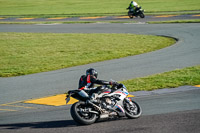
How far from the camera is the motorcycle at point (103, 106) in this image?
364 inches

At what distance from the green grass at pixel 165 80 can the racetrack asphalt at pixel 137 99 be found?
2.53 feet

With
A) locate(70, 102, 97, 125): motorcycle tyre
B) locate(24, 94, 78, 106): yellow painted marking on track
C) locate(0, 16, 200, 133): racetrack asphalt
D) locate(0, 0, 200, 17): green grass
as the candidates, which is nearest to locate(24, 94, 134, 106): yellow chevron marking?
locate(24, 94, 78, 106): yellow painted marking on track

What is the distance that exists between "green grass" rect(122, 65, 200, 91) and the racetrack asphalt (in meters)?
0.77

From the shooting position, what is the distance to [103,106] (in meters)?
9.60

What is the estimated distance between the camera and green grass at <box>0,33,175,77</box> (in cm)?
1938

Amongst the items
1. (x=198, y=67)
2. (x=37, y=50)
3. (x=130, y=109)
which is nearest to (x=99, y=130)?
(x=130, y=109)

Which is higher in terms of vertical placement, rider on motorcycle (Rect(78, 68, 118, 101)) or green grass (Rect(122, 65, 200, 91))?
green grass (Rect(122, 65, 200, 91))

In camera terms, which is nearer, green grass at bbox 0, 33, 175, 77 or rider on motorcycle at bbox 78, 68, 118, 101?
rider on motorcycle at bbox 78, 68, 118, 101

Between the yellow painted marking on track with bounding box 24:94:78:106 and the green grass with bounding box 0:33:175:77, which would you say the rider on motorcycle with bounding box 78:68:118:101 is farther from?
the green grass with bounding box 0:33:175:77

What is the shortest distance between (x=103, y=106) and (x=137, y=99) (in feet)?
8.54

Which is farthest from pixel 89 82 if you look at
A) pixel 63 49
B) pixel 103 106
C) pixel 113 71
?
pixel 63 49

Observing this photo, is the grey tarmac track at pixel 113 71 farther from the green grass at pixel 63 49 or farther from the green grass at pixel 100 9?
the green grass at pixel 100 9

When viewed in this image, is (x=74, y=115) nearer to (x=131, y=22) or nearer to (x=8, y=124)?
(x=8, y=124)


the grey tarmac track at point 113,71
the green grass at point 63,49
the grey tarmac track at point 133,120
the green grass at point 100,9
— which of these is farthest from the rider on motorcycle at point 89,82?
the green grass at point 100,9
